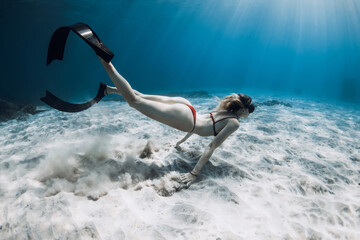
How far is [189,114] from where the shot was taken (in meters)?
2.87

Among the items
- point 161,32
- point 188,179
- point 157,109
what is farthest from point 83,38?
point 161,32

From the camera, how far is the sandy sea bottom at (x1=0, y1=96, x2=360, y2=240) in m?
1.81

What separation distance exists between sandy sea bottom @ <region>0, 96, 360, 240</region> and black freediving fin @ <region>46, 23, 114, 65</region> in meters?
1.89

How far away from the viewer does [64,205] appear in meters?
1.99

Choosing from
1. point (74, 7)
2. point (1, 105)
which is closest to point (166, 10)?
point (74, 7)

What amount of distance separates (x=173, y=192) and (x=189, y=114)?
1.30 metres

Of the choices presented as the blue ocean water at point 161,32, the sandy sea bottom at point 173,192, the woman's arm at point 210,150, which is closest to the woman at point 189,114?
the woman's arm at point 210,150

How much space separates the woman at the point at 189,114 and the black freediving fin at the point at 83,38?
0.17 metres

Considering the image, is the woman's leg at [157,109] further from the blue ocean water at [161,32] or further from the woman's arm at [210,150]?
the blue ocean water at [161,32]

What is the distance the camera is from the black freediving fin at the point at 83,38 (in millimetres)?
2254

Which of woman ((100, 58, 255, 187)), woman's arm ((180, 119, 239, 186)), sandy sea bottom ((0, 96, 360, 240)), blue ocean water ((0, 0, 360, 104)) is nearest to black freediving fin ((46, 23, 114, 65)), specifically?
woman ((100, 58, 255, 187))

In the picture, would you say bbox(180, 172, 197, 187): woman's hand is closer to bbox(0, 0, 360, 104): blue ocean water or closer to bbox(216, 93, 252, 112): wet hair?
bbox(216, 93, 252, 112): wet hair

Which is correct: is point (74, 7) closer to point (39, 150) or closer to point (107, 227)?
point (39, 150)

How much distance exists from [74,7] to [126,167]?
117 feet
